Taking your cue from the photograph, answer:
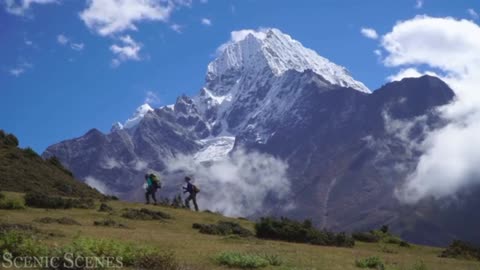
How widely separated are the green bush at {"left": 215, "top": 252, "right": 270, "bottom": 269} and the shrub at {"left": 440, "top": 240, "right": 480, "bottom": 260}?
13963 mm

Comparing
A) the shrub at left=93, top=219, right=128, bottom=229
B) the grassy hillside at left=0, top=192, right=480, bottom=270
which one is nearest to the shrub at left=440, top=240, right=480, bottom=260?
the grassy hillside at left=0, top=192, right=480, bottom=270

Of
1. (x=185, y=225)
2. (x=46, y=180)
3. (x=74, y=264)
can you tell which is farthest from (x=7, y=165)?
(x=74, y=264)

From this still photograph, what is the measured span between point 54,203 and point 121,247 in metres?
16.4

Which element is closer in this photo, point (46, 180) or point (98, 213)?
point (98, 213)

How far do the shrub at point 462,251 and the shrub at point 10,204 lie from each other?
20500 millimetres

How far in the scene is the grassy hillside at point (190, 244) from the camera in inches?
802

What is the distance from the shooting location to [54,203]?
32688 mm

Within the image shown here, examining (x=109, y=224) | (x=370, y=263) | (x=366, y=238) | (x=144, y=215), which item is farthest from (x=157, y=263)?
(x=366, y=238)

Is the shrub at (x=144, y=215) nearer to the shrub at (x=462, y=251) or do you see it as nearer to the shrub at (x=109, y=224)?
the shrub at (x=109, y=224)

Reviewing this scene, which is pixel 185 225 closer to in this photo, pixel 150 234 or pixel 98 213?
pixel 98 213

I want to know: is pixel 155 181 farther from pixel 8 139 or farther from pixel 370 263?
pixel 370 263

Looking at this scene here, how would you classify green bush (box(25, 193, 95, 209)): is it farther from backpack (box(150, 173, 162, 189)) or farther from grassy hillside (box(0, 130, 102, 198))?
backpack (box(150, 173, 162, 189))

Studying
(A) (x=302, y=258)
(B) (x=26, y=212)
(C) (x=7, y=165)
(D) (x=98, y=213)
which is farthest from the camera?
(C) (x=7, y=165)

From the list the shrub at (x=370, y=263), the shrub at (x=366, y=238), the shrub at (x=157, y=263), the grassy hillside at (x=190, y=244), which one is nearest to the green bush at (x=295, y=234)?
the grassy hillside at (x=190, y=244)
